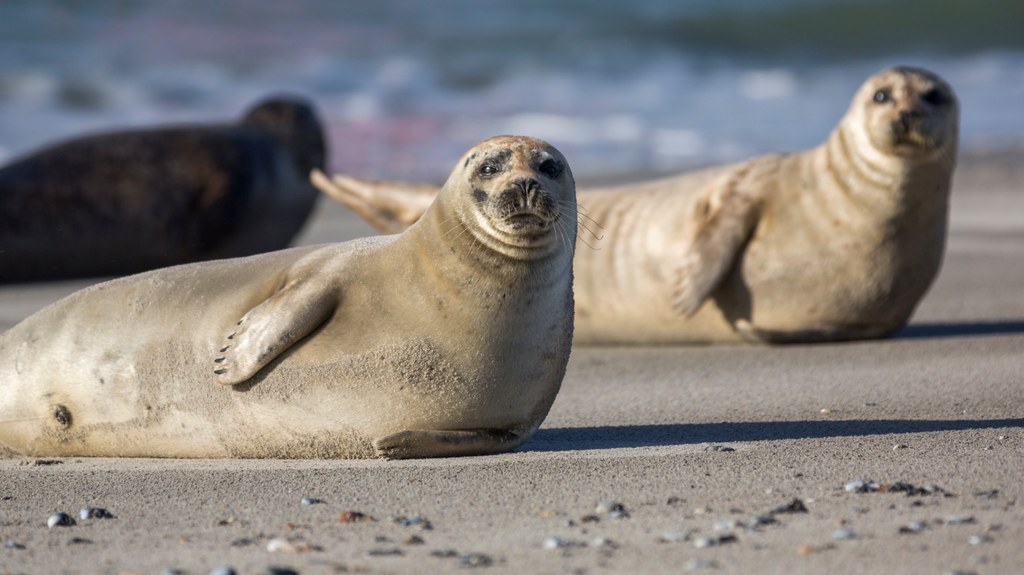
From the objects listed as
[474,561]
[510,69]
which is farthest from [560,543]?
[510,69]

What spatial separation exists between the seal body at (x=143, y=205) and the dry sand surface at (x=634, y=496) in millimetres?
4942

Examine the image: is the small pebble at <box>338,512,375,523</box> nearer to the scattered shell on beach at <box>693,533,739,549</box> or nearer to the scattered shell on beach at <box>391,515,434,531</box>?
the scattered shell on beach at <box>391,515,434,531</box>

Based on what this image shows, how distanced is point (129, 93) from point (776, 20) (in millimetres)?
11767

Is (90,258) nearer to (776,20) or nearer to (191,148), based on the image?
(191,148)

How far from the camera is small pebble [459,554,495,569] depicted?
11.0 feet

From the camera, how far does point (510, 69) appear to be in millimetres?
23531

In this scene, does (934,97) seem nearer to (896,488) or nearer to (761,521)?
(896,488)

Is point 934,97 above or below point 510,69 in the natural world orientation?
above

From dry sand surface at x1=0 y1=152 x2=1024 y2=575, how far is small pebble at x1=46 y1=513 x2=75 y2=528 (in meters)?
0.02

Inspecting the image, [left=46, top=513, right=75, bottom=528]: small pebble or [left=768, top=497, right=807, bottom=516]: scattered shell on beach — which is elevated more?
[left=768, top=497, right=807, bottom=516]: scattered shell on beach

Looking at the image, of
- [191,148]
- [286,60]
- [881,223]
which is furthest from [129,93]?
[881,223]

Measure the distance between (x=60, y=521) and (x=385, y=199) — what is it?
14.5 ft

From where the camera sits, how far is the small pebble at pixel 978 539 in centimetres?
339

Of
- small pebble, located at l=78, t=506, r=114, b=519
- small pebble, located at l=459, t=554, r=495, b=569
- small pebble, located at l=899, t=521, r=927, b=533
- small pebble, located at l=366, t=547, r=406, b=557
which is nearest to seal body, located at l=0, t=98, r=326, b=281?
small pebble, located at l=78, t=506, r=114, b=519
